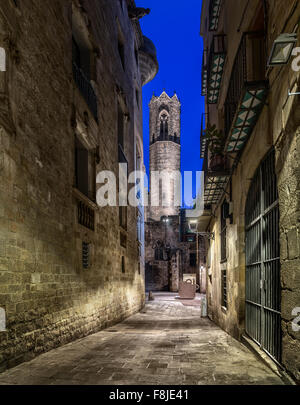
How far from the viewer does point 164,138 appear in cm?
5375

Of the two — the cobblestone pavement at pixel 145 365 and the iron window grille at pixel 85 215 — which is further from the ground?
the iron window grille at pixel 85 215

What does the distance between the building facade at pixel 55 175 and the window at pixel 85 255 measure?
2 cm

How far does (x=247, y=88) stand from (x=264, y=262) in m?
2.44

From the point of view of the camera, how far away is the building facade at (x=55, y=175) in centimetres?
450

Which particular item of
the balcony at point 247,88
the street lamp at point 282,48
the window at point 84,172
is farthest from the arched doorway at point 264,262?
the window at point 84,172

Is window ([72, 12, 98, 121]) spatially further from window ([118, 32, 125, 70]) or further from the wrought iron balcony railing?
window ([118, 32, 125, 70])

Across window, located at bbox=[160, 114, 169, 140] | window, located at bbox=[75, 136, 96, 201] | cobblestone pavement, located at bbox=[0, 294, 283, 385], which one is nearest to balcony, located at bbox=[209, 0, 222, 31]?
window, located at bbox=[75, 136, 96, 201]

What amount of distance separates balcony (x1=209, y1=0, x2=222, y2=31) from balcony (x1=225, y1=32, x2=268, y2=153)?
3.71 meters

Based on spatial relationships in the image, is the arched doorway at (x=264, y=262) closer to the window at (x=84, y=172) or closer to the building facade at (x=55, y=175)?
the building facade at (x=55, y=175)

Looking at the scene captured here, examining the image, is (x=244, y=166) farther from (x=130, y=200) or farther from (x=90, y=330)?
(x=130, y=200)

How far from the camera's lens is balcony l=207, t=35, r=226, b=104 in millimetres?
8430

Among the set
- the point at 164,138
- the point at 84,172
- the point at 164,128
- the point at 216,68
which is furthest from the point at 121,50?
the point at 164,128

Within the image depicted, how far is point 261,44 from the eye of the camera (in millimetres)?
5738

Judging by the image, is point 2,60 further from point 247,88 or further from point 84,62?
point 84,62
